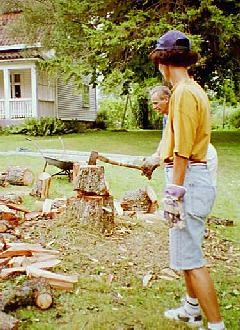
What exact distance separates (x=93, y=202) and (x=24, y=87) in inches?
723

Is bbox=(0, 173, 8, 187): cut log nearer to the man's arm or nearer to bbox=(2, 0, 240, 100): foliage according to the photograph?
the man's arm

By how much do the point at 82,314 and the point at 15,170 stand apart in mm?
5067

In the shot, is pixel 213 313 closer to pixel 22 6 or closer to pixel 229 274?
pixel 229 274

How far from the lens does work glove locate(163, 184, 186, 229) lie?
8.59 feet

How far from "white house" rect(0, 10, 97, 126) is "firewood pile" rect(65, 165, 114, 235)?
1486cm

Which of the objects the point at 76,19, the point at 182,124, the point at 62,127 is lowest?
the point at 62,127

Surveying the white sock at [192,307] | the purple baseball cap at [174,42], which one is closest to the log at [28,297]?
the white sock at [192,307]

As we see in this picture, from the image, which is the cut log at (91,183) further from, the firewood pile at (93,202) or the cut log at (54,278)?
the cut log at (54,278)

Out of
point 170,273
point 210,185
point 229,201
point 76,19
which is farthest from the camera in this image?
point 76,19

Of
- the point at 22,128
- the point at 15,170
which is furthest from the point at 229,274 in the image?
the point at 22,128

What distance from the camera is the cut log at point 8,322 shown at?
285 centimetres

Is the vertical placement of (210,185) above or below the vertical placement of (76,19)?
below

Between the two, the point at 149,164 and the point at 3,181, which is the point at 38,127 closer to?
the point at 3,181

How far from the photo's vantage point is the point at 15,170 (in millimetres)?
8023
